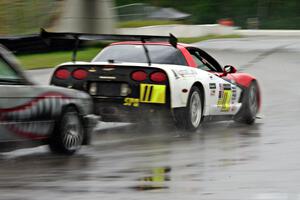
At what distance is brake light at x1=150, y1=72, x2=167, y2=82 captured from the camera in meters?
11.7

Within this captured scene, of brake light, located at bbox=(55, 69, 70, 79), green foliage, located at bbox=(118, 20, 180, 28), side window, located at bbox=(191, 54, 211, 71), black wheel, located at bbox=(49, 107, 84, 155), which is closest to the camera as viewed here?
black wheel, located at bbox=(49, 107, 84, 155)

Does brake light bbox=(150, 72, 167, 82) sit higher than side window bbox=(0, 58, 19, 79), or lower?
lower

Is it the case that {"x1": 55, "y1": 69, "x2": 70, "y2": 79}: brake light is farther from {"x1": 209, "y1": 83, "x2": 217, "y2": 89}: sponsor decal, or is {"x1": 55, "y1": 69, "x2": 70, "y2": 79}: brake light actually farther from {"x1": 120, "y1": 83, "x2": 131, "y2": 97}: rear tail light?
{"x1": 209, "y1": 83, "x2": 217, "y2": 89}: sponsor decal

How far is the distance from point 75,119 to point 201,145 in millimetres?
1833

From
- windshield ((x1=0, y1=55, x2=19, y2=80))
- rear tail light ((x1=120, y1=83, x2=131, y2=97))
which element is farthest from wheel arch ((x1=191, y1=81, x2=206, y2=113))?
windshield ((x1=0, y1=55, x2=19, y2=80))

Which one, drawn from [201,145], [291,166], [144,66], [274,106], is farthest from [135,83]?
[274,106]

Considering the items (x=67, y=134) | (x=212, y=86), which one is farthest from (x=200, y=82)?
(x=67, y=134)

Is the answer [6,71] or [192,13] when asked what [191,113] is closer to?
[6,71]

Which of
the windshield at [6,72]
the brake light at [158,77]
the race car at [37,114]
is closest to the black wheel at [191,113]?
the brake light at [158,77]

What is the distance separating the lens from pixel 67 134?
9.76 metres

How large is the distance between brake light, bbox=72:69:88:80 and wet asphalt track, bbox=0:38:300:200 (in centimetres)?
91

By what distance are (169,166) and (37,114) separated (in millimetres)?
1637

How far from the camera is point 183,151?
10195mm

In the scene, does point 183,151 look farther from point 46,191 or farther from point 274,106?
point 274,106
